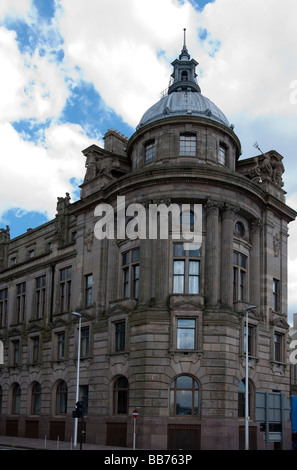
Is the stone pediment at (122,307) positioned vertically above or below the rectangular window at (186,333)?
above

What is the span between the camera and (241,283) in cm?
4388

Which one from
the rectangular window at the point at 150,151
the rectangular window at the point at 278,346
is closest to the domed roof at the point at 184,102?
the rectangular window at the point at 150,151

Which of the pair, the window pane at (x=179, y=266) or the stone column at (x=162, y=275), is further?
the window pane at (x=179, y=266)

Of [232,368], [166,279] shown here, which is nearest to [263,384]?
[232,368]

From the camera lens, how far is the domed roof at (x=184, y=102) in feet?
157

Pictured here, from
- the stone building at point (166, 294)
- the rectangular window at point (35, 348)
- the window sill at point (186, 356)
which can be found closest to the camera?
the stone building at point (166, 294)

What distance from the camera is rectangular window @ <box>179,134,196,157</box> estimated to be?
4500 centimetres

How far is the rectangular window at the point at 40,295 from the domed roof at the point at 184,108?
1748 cm

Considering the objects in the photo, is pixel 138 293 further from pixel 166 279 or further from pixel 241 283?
pixel 241 283

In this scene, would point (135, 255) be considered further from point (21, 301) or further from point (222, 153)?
point (21, 301)

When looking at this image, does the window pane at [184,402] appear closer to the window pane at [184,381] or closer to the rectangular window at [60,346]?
the window pane at [184,381]

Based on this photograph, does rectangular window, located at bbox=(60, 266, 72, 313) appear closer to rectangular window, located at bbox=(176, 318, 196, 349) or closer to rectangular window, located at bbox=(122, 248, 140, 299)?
rectangular window, located at bbox=(122, 248, 140, 299)

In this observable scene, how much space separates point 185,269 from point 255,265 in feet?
23.4
